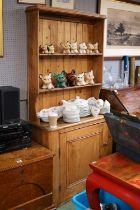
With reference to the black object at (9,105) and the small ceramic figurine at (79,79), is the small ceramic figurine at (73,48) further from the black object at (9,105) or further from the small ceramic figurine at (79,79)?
the black object at (9,105)

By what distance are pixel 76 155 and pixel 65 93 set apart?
712mm

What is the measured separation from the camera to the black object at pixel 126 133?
1.66 m

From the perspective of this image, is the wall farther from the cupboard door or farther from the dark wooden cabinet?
the cupboard door

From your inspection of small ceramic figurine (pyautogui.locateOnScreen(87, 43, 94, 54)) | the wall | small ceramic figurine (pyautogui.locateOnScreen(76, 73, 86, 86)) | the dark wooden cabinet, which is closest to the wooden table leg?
the dark wooden cabinet

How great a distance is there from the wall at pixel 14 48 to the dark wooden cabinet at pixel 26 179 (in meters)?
0.60

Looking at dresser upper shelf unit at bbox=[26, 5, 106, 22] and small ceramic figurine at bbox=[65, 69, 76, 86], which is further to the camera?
small ceramic figurine at bbox=[65, 69, 76, 86]

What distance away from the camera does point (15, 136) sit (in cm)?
241

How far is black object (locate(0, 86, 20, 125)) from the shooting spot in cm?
238

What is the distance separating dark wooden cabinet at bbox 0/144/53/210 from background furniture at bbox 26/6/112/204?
0.17 meters

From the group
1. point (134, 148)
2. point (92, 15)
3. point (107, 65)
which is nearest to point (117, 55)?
point (107, 65)

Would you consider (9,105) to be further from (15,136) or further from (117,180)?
Result: (117,180)

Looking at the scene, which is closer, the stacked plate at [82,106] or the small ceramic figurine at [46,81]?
the small ceramic figurine at [46,81]

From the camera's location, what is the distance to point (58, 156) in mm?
2621

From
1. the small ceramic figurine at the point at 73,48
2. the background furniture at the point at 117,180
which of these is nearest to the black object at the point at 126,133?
the background furniture at the point at 117,180
